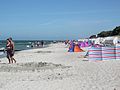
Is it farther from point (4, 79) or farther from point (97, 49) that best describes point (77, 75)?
point (97, 49)

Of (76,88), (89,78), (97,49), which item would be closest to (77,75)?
(89,78)

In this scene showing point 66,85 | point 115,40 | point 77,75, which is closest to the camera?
point 66,85

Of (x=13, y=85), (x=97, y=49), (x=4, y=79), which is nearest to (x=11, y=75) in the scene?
(x=4, y=79)

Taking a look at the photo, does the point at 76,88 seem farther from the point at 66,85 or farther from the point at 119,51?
the point at 119,51

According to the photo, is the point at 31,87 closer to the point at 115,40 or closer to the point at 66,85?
the point at 66,85

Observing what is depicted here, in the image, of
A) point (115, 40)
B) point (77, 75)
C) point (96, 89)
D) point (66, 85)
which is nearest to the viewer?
point (96, 89)

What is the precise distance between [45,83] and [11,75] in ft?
8.92

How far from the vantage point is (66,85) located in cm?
984

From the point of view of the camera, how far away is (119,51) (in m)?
19.3

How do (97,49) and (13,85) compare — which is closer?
(13,85)

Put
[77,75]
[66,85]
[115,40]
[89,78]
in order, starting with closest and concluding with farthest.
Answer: [66,85] < [89,78] < [77,75] < [115,40]

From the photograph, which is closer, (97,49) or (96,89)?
(96,89)

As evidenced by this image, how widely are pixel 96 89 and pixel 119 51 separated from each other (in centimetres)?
1067

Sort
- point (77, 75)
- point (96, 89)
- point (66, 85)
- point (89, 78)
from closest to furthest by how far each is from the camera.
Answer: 1. point (96, 89)
2. point (66, 85)
3. point (89, 78)
4. point (77, 75)
